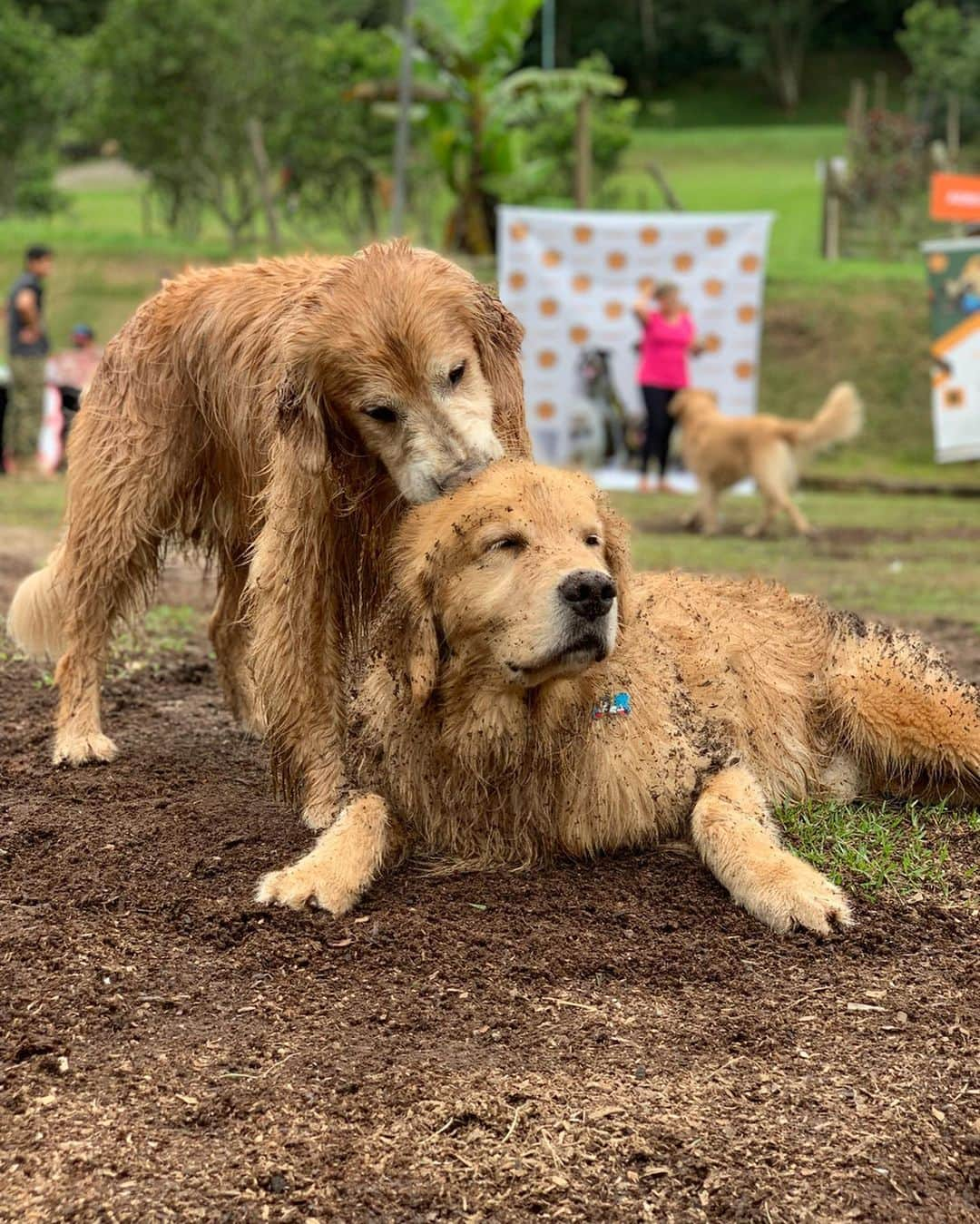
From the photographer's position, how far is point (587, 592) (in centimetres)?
351

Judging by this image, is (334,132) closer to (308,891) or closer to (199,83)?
(199,83)

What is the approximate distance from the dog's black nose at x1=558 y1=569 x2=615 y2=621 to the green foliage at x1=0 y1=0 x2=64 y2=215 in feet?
97.7

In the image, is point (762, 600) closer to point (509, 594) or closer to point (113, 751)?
point (509, 594)

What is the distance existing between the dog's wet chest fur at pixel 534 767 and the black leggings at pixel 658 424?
491 inches

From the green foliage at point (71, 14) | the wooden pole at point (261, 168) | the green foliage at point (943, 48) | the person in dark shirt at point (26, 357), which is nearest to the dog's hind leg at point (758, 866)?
the person in dark shirt at point (26, 357)

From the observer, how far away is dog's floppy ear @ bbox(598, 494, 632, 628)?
3980 mm

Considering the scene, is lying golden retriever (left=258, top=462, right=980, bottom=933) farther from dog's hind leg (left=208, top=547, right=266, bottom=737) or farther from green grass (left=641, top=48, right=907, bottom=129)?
green grass (left=641, top=48, right=907, bottom=129)

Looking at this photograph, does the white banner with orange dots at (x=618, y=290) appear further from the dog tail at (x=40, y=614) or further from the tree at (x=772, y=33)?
the tree at (x=772, y=33)

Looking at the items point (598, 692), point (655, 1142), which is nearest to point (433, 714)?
point (598, 692)

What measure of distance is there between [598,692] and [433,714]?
1.53ft

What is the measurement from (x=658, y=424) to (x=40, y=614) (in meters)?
12.4

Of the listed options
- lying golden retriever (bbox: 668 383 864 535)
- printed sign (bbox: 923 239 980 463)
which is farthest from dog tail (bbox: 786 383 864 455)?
printed sign (bbox: 923 239 980 463)

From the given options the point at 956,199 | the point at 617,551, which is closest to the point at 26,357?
the point at 956,199

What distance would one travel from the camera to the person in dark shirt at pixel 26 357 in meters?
16.5
